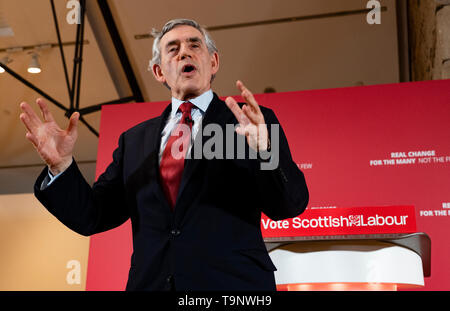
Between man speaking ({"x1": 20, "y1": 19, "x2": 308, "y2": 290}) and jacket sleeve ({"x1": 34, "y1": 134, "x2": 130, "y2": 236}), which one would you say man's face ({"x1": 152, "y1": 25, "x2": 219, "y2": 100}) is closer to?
man speaking ({"x1": 20, "y1": 19, "x2": 308, "y2": 290})

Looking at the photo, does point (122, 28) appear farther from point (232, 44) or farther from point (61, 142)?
point (61, 142)

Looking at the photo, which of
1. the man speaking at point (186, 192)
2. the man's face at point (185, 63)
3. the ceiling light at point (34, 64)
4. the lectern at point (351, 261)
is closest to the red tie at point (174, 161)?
the man speaking at point (186, 192)

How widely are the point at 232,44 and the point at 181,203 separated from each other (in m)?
4.51

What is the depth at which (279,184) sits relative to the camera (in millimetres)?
1200

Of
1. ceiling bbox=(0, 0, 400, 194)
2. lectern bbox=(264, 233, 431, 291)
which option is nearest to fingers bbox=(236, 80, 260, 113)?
lectern bbox=(264, 233, 431, 291)

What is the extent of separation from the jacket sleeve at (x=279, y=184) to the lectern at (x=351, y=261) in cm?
78

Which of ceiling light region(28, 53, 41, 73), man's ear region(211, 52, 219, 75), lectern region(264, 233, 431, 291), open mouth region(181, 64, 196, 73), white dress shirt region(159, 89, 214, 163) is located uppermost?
ceiling light region(28, 53, 41, 73)

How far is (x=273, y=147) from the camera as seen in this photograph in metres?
1.25

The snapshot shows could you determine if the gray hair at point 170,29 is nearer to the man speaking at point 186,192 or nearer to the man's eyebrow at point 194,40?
the man's eyebrow at point 194,40

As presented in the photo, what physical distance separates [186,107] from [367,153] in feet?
8.18

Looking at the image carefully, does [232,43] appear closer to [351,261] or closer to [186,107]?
[351,261]

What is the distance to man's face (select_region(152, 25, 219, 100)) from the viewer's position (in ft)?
5.01

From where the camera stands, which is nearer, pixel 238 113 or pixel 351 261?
pixel 238 113

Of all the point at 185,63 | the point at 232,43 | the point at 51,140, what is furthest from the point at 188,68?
the point at 232,43
